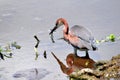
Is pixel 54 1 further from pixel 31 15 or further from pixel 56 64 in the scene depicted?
pixel 56 64

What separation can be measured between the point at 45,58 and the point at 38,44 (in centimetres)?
80

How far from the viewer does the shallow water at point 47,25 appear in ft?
21.9

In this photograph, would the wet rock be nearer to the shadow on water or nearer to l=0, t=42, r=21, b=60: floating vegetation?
the shadow on water

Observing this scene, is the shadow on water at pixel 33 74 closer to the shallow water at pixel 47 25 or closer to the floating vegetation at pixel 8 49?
the shallow water at pixel 47 25

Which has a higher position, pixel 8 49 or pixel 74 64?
pixel 8 49

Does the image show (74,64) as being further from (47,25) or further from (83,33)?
(47,25)

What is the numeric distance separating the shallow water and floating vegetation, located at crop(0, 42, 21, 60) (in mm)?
101

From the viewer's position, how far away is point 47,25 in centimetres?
890

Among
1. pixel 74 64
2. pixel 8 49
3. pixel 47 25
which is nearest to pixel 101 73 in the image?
pixel 74 64

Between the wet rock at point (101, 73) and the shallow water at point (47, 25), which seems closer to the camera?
the wet rock at point (101, 73)

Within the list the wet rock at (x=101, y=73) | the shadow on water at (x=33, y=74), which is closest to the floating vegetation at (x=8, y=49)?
the shadow on water at (x=33, y=74)

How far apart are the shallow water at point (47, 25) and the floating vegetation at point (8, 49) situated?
10 cm

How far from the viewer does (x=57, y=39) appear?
7.79 m

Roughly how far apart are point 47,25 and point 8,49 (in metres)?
1.67
